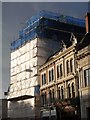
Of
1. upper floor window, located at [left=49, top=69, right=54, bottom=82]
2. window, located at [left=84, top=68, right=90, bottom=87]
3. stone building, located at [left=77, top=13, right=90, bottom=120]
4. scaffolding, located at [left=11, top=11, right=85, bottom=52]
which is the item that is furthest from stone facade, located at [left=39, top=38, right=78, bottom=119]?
scaffolding, located at [left=11, top=11, right=85, bottom=52]

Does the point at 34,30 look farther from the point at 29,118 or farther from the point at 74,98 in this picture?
the point at 74,98

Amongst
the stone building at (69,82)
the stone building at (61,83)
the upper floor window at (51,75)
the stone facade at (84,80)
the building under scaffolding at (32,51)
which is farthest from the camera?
the building under scaffolding at (32,51)

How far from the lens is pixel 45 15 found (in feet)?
173

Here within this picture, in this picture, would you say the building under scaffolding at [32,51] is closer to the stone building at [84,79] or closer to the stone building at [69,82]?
the stone building at [69,82]

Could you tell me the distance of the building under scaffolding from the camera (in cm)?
4862

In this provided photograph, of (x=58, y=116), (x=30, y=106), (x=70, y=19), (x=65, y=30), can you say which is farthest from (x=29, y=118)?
(x=70, y=19)

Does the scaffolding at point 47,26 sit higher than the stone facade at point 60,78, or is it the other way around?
the scaffolding at point 47,26

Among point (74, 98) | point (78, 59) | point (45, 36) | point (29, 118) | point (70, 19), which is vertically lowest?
point (29, 118)

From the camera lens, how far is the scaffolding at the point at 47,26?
166 ft

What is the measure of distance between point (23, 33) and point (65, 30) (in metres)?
9.14

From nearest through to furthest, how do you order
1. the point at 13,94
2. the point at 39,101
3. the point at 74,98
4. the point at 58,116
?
the point at 74,98 → the point at 58,116 → the point at 39,101 → the point at 13,94

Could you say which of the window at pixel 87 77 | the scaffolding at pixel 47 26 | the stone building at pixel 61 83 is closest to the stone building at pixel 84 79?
the window at pixel 87 77

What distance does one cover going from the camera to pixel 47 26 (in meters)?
50.4

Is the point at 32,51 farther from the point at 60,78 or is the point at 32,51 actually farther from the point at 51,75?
the point at 60,78
